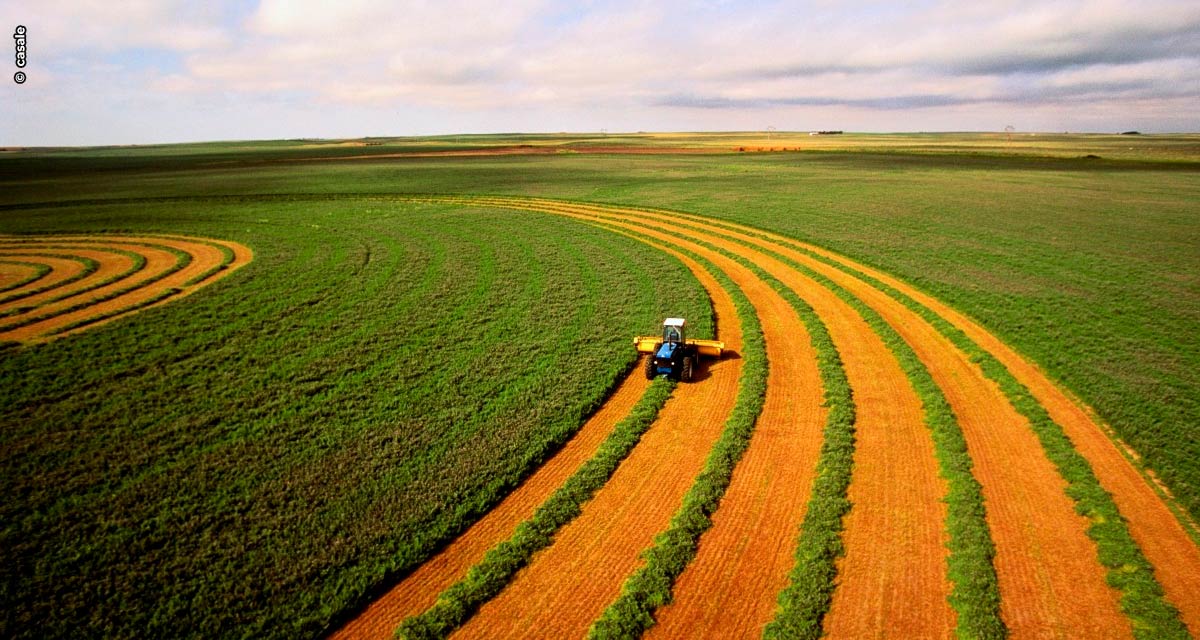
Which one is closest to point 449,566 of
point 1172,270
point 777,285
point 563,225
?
point 777,285

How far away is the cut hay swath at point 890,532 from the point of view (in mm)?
11242

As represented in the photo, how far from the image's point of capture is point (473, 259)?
39.2 metres

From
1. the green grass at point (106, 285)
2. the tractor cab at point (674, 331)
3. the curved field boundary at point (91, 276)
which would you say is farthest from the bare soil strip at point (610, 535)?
the curved field boundary at point (91, 276)

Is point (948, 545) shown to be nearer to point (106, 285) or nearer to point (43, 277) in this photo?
point (106, 285)

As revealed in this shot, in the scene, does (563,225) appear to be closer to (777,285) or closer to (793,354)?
→ (777,285)

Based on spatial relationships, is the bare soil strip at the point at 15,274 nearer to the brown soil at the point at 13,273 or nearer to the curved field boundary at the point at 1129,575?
the brown soil at the point at 13,273

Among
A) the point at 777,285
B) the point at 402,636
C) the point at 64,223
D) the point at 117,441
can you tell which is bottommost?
the point at 402,636

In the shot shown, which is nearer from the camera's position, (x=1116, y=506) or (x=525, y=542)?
(x=525, y=542)

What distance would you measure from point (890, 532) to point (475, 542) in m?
10.2

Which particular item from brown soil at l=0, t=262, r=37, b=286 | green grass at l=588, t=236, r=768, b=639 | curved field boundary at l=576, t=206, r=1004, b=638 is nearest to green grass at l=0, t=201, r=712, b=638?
green grass at l=588, t=236, r=768, b=639

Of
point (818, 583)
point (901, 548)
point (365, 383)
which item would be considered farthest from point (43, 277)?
point (901, 548)

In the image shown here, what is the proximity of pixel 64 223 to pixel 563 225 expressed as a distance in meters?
49.9

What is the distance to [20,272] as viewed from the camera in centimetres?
3609

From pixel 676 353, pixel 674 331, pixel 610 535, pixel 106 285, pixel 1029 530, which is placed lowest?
pixel 610 535
